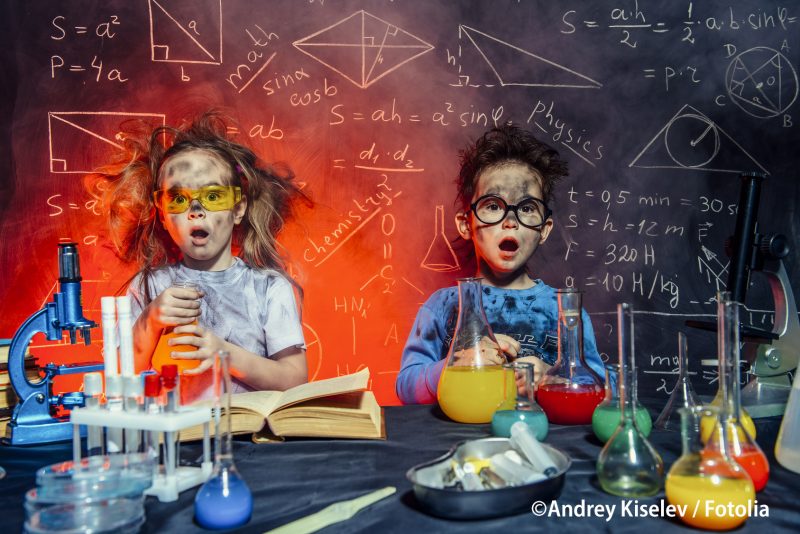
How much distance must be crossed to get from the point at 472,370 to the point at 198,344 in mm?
925

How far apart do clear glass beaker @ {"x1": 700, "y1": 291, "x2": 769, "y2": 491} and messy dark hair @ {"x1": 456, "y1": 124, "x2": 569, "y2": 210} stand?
128 cm

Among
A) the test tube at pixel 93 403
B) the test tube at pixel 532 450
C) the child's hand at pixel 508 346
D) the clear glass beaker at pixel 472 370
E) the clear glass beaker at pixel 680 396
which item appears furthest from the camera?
the child's hand at pixel 508 346

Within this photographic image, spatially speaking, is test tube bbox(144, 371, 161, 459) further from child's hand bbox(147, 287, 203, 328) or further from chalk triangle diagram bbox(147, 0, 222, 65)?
chalk triangle diagram bbox(147, 0, 222, 65)

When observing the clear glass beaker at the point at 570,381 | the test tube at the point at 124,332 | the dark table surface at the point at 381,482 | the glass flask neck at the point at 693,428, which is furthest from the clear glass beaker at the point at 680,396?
the test tube at the point at 124,332

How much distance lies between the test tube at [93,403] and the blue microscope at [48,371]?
1.15ft

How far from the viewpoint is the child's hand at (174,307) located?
2.09 metres

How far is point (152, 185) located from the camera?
2172mm

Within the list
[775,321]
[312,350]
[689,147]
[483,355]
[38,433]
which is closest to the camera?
[38,433]

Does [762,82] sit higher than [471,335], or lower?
higher

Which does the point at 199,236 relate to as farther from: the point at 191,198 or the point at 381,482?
the point at 381,482

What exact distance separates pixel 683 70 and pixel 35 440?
2277mm

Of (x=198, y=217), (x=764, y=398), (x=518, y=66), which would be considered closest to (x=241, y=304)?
(x=198, y=217)

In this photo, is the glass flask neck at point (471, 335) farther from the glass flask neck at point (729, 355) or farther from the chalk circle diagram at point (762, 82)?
the chalk circle diagram at point (762, 82)

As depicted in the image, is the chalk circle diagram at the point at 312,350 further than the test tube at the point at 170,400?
Yes
